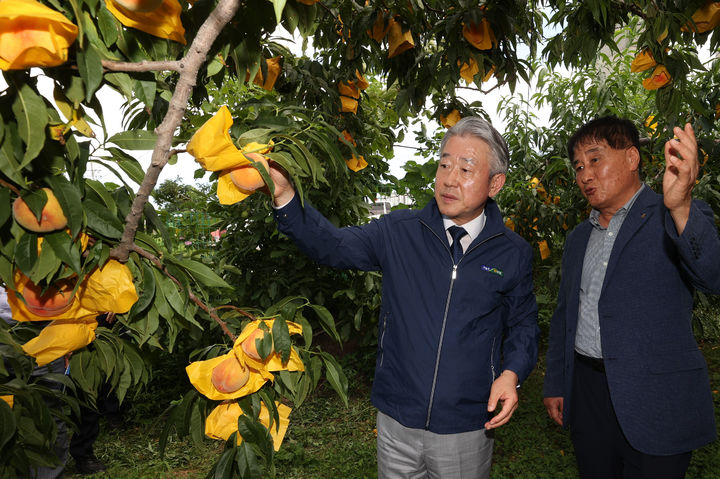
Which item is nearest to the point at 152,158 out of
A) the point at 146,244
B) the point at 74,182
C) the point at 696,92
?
the point at 74,182

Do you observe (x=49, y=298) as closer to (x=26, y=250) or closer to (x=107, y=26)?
(x=26, y=250)

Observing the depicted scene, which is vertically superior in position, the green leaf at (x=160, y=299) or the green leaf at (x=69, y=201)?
the green leaf at (x=69, y=201)

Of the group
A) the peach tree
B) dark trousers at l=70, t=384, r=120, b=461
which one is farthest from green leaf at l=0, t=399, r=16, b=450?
dark trousers at l=70, t=384, r=120, b=461

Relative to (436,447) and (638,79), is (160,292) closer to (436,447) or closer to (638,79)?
(436,447)

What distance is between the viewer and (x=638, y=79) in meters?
3.25

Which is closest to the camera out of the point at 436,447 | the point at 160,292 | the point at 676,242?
the point at 160,292

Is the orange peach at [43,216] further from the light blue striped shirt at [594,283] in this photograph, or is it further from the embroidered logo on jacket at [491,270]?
the light blue striped shirt at [594,283]

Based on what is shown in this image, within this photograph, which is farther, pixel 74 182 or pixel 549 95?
pixel 549 95

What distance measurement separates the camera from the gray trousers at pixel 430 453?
1.37 metres

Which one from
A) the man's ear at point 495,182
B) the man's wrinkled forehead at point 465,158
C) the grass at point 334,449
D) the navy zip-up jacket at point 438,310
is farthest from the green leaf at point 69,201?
the grass at point 334,449

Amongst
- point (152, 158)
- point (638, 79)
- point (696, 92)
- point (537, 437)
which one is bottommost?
point (537, 437)

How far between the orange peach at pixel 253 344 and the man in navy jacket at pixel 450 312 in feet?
1.42

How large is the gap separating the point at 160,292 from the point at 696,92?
128 inches

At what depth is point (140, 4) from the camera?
596 mm
